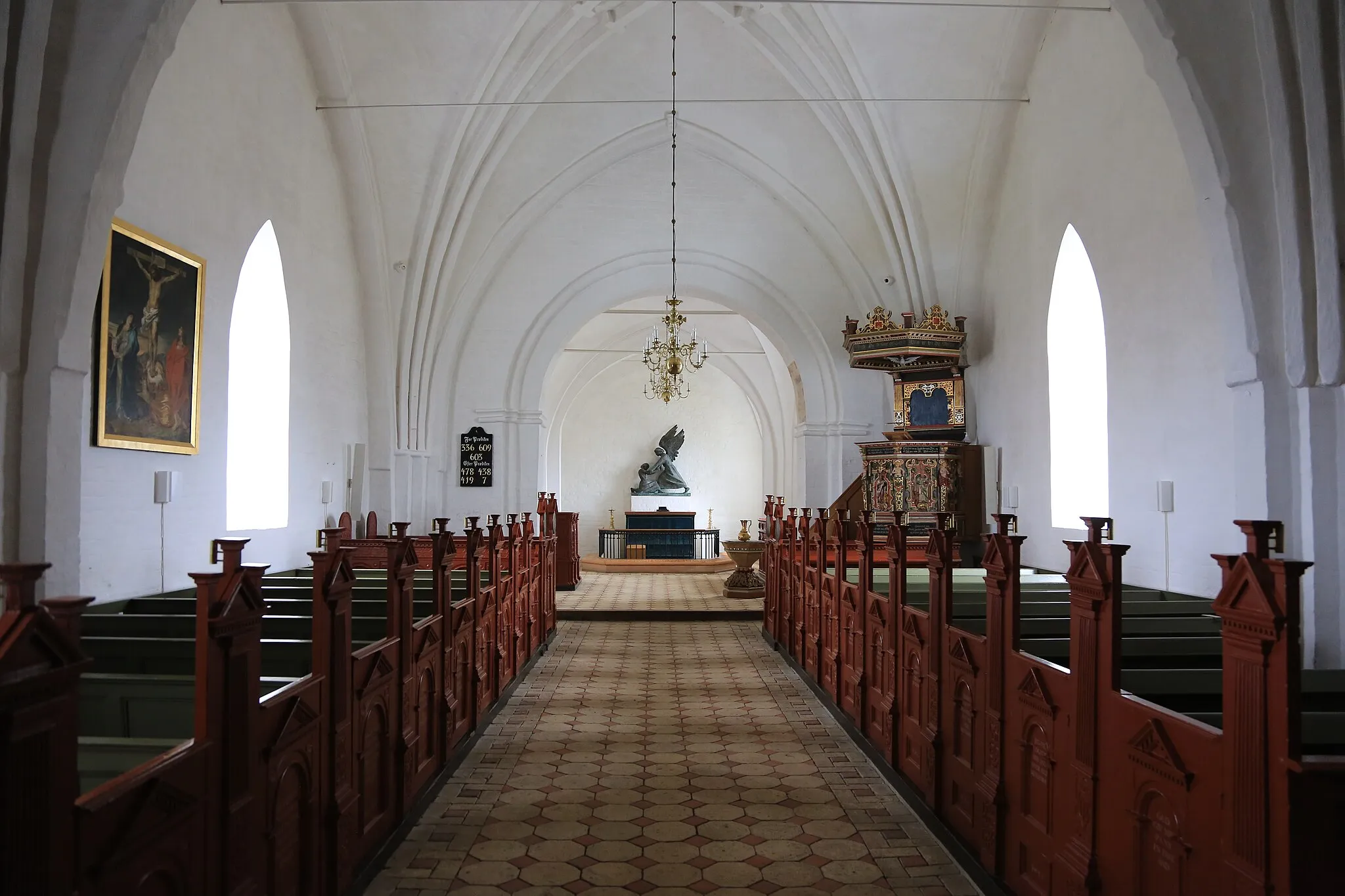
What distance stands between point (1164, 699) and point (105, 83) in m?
6.23

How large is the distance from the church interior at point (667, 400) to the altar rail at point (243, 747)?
2cm

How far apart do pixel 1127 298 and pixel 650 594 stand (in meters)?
9.12

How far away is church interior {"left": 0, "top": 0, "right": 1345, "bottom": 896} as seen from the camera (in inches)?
112

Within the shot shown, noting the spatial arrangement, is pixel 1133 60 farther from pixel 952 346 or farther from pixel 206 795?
pixel 206 795

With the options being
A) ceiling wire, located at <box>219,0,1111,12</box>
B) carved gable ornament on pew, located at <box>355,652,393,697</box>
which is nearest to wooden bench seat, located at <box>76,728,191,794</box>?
carved gable ornament on pew, located at <box>355,652,393,697</box>

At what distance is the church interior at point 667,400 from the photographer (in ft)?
9.32

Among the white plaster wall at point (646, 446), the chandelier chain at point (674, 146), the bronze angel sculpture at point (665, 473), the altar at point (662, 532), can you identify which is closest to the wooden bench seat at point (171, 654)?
the chandelier chain at point (674, 146)

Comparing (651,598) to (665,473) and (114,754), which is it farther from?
(114,754)

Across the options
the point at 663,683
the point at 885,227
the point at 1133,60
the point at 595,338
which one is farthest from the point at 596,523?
the point at 1133,60

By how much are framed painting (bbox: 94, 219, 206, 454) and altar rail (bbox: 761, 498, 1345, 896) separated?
5.37 m

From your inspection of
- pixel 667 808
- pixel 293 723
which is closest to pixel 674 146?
pixel 667 808

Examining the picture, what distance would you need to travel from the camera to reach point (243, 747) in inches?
107

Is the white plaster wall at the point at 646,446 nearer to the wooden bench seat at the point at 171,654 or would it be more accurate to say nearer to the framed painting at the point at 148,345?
the framed painting at the point at 148,345

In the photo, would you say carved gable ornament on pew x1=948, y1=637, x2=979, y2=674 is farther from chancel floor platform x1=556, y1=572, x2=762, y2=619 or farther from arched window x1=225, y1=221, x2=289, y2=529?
chancel floor platform x1=556, y1=572, x2=762, y2=619
